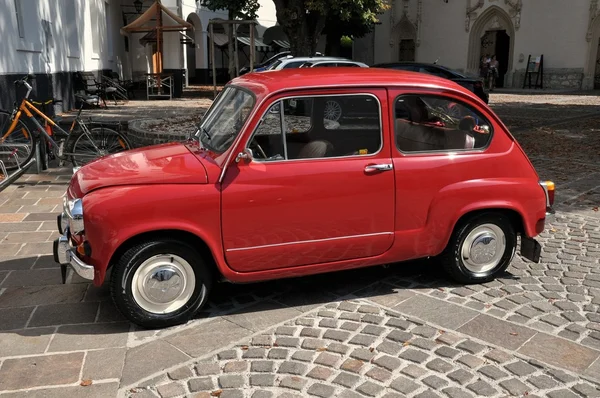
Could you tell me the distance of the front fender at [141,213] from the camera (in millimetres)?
3584

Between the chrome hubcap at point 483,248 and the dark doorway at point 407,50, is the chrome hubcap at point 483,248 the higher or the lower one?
the lower one

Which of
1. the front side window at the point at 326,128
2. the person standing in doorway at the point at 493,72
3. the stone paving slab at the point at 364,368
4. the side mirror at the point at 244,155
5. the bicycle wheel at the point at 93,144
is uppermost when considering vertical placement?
the person standing in doorway at the point at 493,72

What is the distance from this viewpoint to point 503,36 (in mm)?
32469

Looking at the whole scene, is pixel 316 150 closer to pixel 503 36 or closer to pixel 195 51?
pixel 195 51

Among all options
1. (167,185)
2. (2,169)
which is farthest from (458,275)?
(2,169)

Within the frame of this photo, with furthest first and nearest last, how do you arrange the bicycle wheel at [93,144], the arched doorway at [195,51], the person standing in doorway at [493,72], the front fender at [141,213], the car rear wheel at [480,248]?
1. the person standing in doorway at [493,72]
2. the arched doorway at [195,51]
3. the bicycle wheel at [93,144]
4. the car rear wheel at [480,248]
5. the front fender at [141,213]

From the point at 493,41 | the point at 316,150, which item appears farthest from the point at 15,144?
the point at 493,41

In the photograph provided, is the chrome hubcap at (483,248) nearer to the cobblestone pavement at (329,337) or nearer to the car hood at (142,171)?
the cobblestone pavement at (329,337)

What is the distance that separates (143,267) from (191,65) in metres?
32.1

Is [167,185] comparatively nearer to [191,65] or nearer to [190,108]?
[190,108]

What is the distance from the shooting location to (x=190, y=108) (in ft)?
56.7

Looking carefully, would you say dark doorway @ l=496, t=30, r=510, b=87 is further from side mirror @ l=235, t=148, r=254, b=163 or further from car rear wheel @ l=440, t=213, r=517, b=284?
side mirror @ l=235, t=148, r=254, b=163

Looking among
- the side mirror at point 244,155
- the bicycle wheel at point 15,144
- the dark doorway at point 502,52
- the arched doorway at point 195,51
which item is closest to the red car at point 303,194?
the side mirror at point 244,155

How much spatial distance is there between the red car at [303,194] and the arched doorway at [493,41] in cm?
2963
